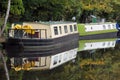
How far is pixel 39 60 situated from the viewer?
60.0 ft

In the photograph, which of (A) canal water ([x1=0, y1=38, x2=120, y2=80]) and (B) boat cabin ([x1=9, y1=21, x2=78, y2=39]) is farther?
(B) boat cabin ([x1=9, y1=21, x2=78, y2=39])

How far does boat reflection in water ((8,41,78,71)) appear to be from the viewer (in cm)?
1654

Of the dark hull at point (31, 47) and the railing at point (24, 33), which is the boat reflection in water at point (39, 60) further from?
the railing at point (24, 33)

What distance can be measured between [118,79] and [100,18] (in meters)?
25.1

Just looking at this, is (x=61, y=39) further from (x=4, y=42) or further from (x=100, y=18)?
(x=100, y=18)

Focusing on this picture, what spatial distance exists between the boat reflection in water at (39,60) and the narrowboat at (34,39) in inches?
11.2

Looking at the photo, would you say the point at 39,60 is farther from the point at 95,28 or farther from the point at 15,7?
the point at 95,28

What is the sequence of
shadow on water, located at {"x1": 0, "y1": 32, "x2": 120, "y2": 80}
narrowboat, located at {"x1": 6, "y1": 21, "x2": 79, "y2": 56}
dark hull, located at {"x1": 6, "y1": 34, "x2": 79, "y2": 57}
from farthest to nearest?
narrowboat, located at {"x1": 6, "y1": 21, "x2": 79, "y2": 56}, dark hull, located at {"x1": 6, "y1": 34, "x2": 79, "y2": 57}, shadow on water, located at {"x1": 0, "y1": 32, "x2": 120, "y2": 80}

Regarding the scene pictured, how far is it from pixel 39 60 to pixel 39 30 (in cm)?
407

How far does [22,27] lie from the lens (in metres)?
21.8

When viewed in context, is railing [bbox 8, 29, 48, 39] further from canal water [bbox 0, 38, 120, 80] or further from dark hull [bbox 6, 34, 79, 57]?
canal water [bbox 0, 38, 120, 80]

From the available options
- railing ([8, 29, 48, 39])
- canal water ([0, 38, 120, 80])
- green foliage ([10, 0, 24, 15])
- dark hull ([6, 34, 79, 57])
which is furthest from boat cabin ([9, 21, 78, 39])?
canal water ([0, 38, 120, 80])

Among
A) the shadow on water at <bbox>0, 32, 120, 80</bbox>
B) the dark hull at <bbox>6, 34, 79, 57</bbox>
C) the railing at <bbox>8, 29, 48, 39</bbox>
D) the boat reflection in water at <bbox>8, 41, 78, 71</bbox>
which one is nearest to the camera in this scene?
the shadow on water at <bbox>0, 32, 120, 80</bbox>

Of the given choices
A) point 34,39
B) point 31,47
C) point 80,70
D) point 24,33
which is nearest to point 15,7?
point 24,33
